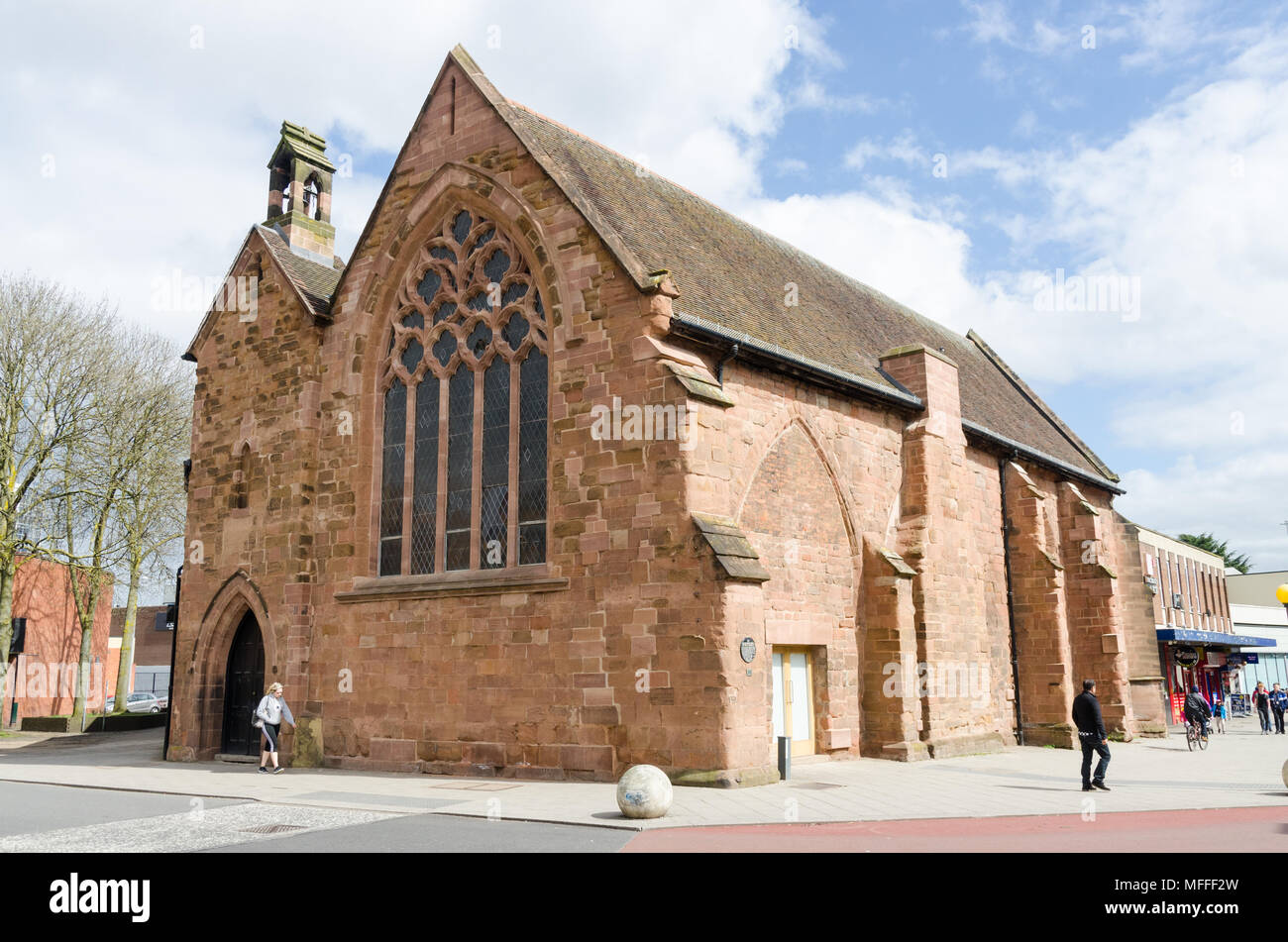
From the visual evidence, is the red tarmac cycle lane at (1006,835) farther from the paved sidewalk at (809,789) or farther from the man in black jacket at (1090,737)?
the man in black jacket at (1090,737)

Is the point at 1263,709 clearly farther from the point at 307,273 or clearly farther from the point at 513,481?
the point at 307,273

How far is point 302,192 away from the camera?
77.2 ft

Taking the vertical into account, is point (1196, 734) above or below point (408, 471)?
below

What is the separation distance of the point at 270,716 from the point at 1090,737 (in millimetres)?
13302

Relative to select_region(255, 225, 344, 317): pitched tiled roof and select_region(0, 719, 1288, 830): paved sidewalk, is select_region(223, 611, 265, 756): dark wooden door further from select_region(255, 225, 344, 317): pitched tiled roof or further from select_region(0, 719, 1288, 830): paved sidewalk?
select_region(255, 225, 344, 317): pitched tiled roof

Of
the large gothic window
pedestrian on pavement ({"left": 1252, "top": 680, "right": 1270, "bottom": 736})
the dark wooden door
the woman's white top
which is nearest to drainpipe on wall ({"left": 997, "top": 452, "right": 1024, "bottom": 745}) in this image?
pedestrian on pavement ({"left": 1252, "top": 680, "right": 1270, "bottom": 736})

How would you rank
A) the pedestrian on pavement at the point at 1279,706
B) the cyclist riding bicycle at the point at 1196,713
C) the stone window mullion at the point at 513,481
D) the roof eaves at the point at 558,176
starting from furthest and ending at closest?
the pedestrian on pavement at the point at 1279,706, the cyclist riding bicycle at the point at 1196,713, the stone window mullion at the point at 513,481, the roof eaves at the point at 558,176

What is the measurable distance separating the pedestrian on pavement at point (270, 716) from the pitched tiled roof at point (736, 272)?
9811 mm

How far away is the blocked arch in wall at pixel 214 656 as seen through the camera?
1969cm

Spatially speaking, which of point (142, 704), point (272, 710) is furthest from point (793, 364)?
point (142, 704)

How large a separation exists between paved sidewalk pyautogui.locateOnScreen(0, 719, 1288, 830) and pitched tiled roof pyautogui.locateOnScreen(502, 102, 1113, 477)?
7.36 m

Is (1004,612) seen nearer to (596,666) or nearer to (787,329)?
(787,329)

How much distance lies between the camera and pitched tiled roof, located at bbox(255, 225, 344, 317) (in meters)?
20.1

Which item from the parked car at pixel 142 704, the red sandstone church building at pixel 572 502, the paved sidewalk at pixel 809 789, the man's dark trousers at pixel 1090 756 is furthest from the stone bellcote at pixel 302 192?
the parked car at pixel 142 704
